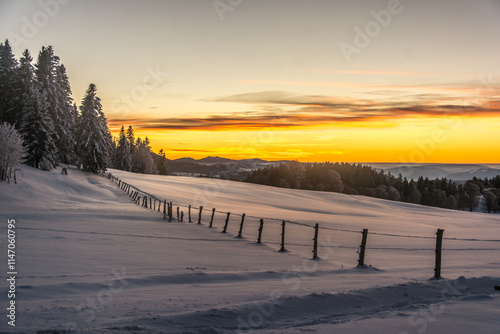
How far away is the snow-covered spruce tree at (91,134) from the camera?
56.4m

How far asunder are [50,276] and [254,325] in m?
5.46

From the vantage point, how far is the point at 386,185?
13312 cm

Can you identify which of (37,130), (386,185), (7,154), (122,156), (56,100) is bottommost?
(386,185)

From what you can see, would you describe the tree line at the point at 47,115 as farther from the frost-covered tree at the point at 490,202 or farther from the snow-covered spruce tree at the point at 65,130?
the frost-covered tree at the point at 490,202

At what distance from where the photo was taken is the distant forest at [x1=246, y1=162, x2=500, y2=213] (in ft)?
378

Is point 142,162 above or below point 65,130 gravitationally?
below

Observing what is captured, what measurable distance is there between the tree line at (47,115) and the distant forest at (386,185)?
70.2m

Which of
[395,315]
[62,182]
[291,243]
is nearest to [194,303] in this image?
[395,315]

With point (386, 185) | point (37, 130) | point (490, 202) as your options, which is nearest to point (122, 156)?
point (37, 130)

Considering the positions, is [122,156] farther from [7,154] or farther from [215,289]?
[215,289]

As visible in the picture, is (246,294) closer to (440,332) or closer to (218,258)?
(440,332)

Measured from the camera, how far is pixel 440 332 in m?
6.53

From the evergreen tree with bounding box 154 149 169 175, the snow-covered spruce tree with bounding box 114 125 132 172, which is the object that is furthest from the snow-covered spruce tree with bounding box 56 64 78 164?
the evergreen tree with bounding box 154 149 169 175

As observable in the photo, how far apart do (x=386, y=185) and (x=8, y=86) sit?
4563 inches
